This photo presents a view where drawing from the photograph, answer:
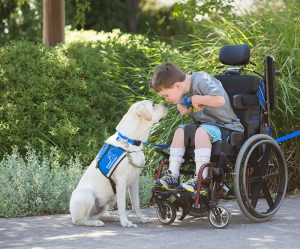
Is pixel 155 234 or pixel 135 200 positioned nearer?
pixel 155 234

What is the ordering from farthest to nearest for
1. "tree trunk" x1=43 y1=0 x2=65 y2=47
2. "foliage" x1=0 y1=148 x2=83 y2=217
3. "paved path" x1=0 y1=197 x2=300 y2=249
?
1. "tree trunk" x1=43 y1=0 x2=65 y2=47
2. "foliage" x1=0 y1=148 x2=83 y2=217
3. "paved path" x1=0 y1=197 x2=300 y2=249

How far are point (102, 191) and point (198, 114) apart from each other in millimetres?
928

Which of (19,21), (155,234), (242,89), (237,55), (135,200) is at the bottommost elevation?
(155,234)

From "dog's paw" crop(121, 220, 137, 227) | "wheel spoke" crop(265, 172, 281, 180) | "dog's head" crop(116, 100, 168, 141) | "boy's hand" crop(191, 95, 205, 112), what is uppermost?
"boy's hand" crop(191, 95, 205, 112)

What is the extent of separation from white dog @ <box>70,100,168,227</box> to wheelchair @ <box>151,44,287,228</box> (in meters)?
0.21

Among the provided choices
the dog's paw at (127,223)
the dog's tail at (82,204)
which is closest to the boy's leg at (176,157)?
the dog's paw at (127,223)

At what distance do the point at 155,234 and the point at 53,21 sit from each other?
16.6ft

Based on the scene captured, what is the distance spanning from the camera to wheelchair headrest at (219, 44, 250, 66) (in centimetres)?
602

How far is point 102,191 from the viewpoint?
5715 millimetres

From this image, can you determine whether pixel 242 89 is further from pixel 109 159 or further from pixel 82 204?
pixel 82 204

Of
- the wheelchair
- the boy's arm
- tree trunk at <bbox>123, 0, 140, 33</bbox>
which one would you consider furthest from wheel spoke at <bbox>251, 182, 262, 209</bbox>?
tree trunk at <bbox>123, 0, 140, 33</bbox>

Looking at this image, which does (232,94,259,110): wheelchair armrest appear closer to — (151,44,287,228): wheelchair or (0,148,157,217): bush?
(151,44,287,228): wheelchair

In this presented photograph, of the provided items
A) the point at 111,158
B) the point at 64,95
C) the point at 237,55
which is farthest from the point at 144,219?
the point at 64,95

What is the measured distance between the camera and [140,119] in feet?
18.4
